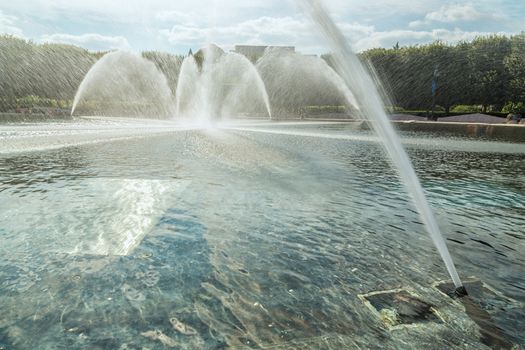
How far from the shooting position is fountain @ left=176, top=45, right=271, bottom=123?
95.9ft

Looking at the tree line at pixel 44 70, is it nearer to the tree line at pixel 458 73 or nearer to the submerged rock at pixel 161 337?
the tree line at pixel 458 73

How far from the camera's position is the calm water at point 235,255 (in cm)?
286

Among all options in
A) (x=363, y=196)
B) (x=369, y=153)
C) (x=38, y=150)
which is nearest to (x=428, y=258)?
(x=363, y=196)

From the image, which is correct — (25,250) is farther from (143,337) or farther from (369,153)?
(369,153)

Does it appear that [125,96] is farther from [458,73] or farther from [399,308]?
[399,308]

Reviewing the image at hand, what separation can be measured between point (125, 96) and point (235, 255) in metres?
53.5

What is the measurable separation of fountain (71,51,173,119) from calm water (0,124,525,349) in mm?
32720

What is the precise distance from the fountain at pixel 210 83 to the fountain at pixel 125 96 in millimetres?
6068

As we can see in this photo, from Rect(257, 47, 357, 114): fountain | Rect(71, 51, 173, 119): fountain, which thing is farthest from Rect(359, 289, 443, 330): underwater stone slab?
Rect(257, 47, 357, 114): fountain

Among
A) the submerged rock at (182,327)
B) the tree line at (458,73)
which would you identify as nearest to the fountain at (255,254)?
the submerged rock at (182,327)

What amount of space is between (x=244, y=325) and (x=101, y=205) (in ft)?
13.7

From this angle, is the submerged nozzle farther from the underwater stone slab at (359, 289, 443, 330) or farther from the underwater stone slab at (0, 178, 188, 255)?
the underwater stone slab at (0, 178, 188, 255)

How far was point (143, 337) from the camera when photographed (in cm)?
273

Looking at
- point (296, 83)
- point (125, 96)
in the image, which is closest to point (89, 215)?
point (296, 83)
